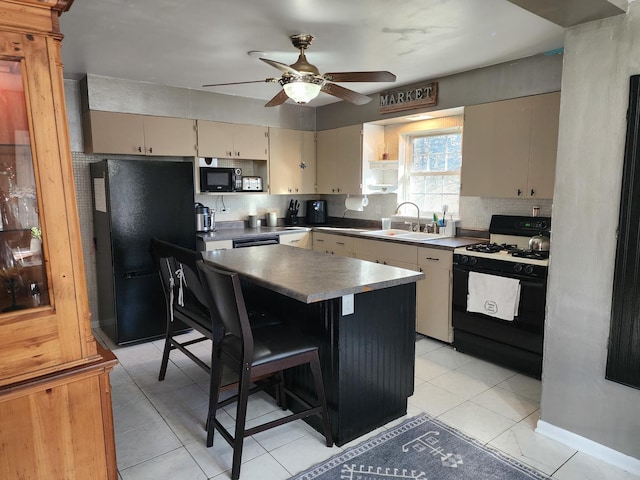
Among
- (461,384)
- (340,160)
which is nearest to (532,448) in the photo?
(461,384)

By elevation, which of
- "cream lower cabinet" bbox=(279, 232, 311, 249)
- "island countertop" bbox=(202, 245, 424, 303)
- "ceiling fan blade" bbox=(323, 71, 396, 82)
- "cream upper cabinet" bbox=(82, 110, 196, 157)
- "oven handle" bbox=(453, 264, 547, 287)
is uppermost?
"ceiling fan blade" bbox=(323, 71, 396, 82)

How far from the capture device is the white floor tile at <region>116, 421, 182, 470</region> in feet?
7.37

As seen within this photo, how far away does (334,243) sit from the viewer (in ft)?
15.5

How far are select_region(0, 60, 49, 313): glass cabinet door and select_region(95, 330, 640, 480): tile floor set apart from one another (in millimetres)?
1295

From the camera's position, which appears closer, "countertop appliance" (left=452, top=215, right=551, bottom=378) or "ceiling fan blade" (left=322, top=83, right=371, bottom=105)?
"ceiling fan blade" (left=322, top=83, right=371, bottom=105)

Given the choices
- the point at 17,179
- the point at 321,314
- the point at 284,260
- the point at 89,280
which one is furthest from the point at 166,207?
the point at 17,179

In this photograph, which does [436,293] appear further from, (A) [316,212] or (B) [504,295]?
(A) [316,212]

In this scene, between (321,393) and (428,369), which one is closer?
(321,393)

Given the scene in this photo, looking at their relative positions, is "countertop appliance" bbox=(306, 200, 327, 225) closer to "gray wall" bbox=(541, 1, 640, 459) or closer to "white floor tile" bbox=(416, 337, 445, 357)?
"white floor tile" bbox=(416, 337, 445, 357)

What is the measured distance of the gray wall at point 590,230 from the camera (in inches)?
80.0

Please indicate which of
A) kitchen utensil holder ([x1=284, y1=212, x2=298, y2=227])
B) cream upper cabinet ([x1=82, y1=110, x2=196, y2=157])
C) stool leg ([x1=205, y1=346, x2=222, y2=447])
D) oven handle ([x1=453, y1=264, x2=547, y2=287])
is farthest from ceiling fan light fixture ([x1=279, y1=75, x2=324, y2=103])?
kitchen utensil holder ([x1=284, y1=212, x2=298, y2=227])

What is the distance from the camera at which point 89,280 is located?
4207mm

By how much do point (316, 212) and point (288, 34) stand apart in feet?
9.54

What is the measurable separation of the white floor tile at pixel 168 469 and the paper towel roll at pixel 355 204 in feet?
11.5
